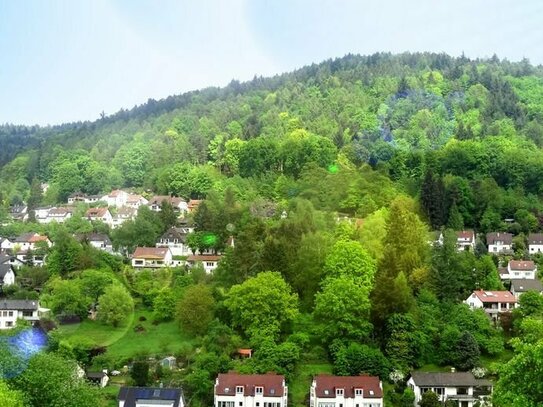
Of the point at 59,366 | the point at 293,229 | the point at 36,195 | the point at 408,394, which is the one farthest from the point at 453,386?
the point at 36,195

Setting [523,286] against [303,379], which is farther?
[523,286]

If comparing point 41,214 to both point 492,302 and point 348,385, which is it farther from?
point 492,302

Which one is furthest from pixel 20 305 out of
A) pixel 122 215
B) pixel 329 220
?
pixel 122 215

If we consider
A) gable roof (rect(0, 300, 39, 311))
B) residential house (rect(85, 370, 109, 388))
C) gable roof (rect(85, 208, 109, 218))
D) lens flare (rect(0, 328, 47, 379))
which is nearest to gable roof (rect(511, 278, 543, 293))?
residential house (rect(85, 370, 109, 388))

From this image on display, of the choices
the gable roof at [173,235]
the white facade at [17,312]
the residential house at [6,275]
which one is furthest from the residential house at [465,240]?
the residential house at [6,275]

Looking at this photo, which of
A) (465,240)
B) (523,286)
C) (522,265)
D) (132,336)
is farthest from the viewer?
(465,240)

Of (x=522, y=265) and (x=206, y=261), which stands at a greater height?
(x=206, y=261)
